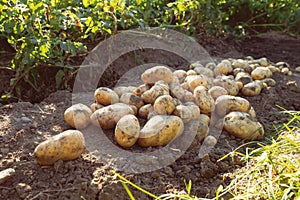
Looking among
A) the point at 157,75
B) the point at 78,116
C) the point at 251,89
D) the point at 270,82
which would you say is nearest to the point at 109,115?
the point at 78,116

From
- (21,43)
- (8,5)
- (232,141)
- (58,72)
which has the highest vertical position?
(8,5)

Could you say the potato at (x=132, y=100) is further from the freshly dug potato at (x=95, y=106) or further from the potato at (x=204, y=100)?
the potato at (x=204, y=100)

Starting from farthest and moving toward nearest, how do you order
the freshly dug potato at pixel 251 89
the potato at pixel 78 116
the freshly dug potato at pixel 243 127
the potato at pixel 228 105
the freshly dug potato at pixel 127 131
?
1. the freshly dug potato at pixel 251 89
2. the potato at pixel 228 105
3. the freshly dug potato at pixel 243 127
4. the potato at pixel 78 116
5. the freshly dug potato at pixel 127 131

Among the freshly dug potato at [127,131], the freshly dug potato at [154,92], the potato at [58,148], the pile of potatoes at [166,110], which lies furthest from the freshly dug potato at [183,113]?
the potato at [58,148]

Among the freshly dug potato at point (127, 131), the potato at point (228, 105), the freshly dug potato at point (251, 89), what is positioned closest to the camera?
the freshly dug potato at point (127, 131)

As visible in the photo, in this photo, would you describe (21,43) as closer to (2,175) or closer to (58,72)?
(58,72)

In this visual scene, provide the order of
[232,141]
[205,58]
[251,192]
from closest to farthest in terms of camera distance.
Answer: [251,192], [232,141], [205,58]

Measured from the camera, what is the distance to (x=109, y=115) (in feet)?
6.70

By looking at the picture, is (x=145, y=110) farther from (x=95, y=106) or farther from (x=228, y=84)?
(x=228, y=84)

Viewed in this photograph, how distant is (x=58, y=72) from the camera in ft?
8.27

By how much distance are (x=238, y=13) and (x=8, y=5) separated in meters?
2.22

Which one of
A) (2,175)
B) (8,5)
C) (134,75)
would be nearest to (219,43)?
(134,75)

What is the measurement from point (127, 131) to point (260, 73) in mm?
1232

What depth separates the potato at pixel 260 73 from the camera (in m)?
2.81
